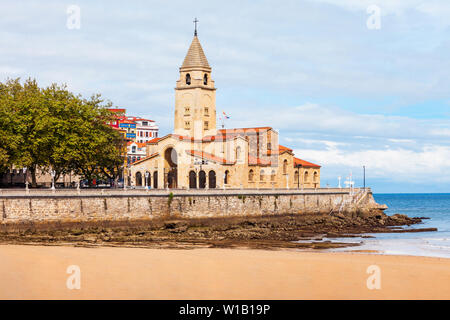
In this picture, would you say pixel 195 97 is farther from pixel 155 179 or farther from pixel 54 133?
pixel 54 133

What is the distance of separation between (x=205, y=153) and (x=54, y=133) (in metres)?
28.4

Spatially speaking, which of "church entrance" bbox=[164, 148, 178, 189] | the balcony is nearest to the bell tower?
"church entrance" bbox=[164, 148, 178, 189]

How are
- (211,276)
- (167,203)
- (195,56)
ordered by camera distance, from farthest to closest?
(195,56) < (167,203) < (211,276)

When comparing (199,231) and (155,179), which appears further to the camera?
(155,179)

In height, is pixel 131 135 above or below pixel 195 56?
below

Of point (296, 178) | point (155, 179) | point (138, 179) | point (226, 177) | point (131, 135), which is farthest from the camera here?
point (131, 135)

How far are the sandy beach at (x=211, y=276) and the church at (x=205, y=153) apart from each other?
4690 centimetres

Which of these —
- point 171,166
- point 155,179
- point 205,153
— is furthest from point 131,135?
point 205,153

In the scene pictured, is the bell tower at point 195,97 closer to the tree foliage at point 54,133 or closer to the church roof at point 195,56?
the church roof at point 195,56

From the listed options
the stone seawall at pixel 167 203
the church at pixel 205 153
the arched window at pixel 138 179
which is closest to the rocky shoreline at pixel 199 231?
the stone seawall at pixel 167 203

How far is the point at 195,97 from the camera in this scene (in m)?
96.6

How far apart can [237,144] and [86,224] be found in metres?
37.4

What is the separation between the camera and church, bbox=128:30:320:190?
88688mm
